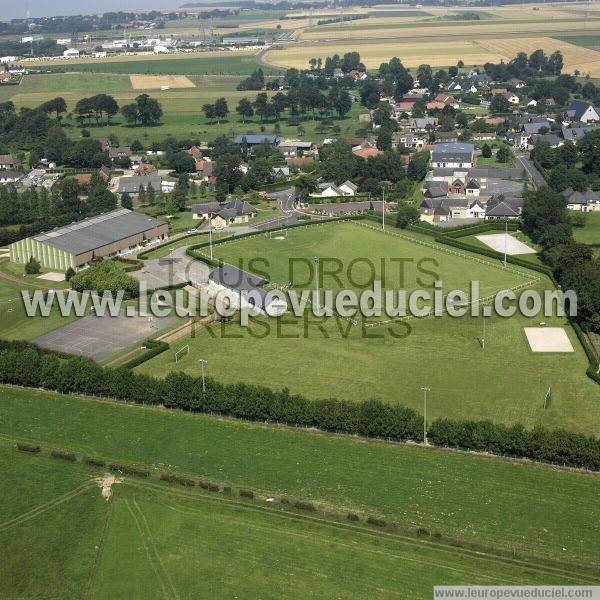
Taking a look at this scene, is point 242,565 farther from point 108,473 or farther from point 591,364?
point 591,364

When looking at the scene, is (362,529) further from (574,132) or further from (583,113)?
(583,113)

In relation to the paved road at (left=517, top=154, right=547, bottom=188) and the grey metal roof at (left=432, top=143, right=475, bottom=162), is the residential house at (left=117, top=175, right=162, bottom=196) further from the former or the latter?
the paved road at (left=517, top=154, right=547, bottom=188)

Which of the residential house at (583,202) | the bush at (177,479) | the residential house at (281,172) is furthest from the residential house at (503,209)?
the bush at (177,479)

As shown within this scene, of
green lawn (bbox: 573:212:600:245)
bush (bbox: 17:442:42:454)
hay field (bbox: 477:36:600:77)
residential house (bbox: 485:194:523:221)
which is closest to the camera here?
bush (bbox: 17:442:42:454)

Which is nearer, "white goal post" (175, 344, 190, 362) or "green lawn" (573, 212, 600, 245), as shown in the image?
"white goal post" (175, 344, 190, 362)

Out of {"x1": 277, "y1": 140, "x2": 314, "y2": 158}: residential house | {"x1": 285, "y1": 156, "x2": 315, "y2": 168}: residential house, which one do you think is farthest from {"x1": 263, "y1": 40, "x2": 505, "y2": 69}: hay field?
{"x1": 285, "y1": 156, "x2": 315, "y2": 168}: residential house

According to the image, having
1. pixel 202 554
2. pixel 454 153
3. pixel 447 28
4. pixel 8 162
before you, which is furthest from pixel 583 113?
pixel 447 28

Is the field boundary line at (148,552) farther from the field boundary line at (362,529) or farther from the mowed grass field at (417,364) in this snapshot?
the mowed grass field at (417,364)
